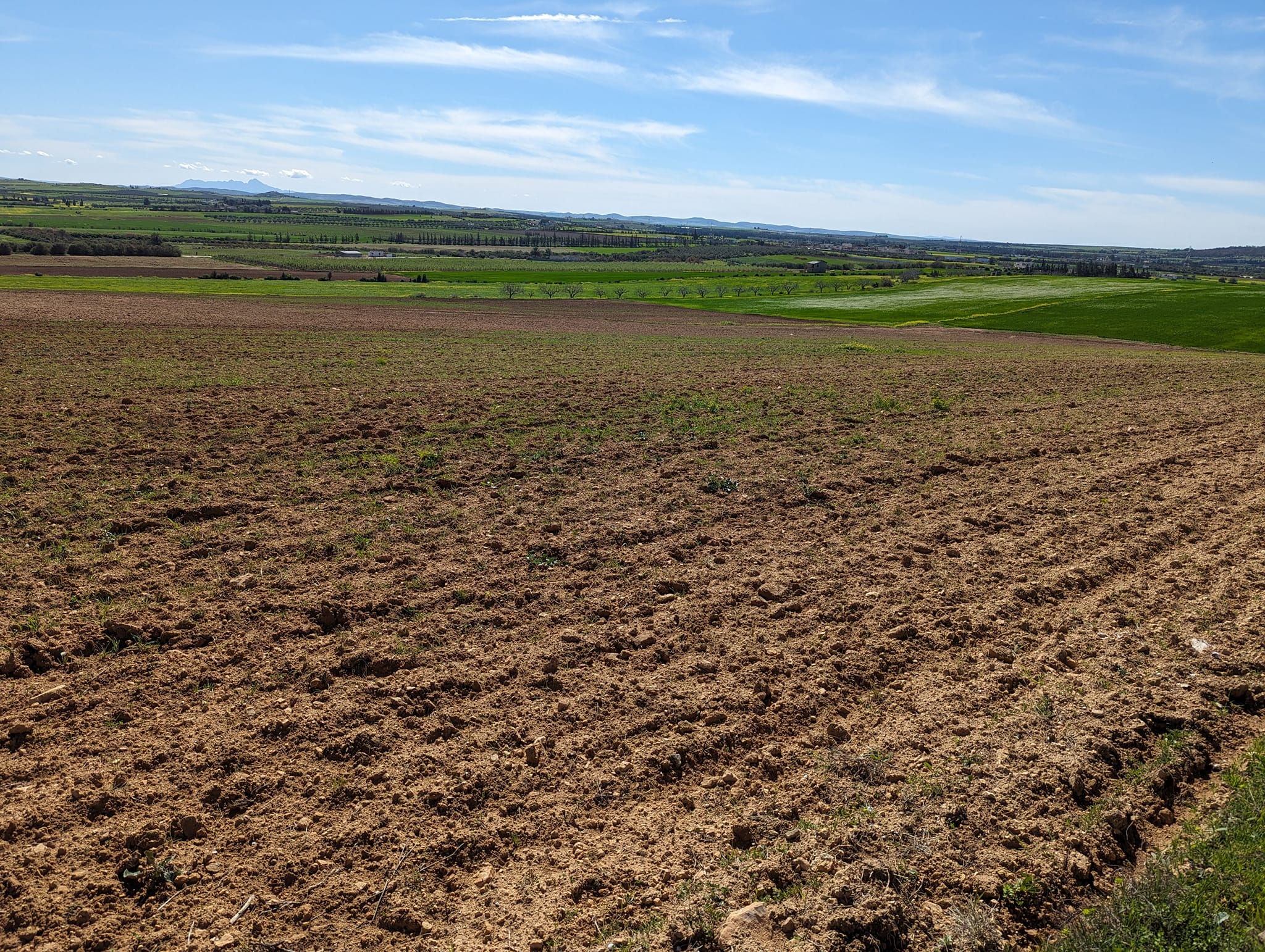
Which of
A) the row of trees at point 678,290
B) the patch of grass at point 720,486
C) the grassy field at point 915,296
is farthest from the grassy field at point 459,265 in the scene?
the patch of grass at point 720,486

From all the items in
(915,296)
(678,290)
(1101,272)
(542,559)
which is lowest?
(542,559)

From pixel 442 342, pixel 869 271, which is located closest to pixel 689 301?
pixel 442 342

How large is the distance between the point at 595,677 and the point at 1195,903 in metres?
4.99

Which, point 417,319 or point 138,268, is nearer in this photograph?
point 417,319

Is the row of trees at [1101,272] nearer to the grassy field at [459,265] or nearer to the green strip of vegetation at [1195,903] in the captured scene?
the grassy field at [459,265]

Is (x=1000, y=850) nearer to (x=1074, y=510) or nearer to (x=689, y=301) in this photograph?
(x=1074, y=510)

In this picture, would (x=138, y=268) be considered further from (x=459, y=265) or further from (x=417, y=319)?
(x=459, y=265)

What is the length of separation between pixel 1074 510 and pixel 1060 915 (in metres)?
9.22

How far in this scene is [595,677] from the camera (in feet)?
25.6

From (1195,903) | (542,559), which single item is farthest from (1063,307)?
(1195,903)

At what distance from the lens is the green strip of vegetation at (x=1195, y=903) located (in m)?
4.60

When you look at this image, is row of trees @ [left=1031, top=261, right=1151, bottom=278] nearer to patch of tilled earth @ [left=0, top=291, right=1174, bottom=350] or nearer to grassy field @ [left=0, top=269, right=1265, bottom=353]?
grassy field @ [left=0, top=269, right=1265, bottom=353]

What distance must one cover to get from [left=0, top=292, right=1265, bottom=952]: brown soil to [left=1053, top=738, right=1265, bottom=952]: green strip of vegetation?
31cm

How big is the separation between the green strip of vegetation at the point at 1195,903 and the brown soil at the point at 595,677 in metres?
0.31
